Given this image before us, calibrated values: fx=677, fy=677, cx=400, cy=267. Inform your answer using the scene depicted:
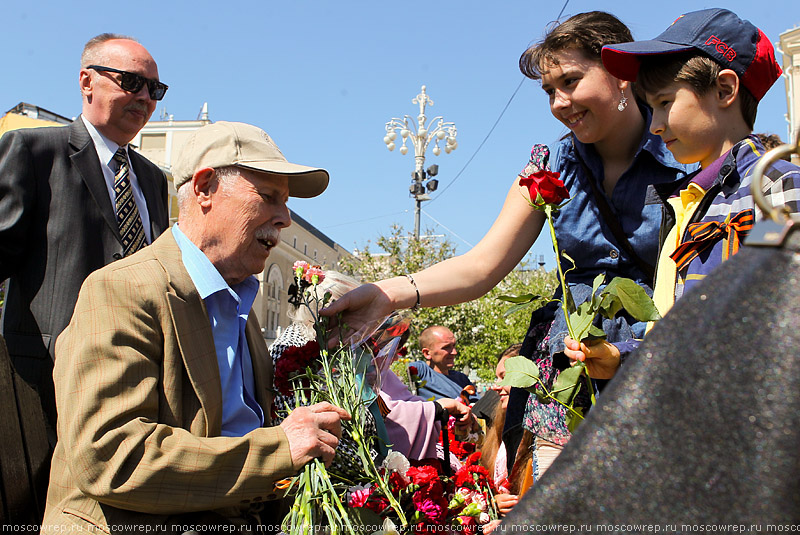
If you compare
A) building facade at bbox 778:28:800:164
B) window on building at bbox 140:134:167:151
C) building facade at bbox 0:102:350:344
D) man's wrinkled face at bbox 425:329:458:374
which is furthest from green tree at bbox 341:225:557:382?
window on building at bbox 140:134:167:151

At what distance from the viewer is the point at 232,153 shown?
2.38 m

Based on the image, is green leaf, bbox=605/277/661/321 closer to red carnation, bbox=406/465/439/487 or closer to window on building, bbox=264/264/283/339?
red carnation, bbox=406/465/439/487

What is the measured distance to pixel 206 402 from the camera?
2.06 meters

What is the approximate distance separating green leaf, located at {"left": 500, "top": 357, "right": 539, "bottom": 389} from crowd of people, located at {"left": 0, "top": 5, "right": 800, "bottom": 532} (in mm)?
138

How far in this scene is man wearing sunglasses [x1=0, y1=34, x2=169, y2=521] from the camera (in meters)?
2.86

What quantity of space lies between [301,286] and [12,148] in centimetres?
145

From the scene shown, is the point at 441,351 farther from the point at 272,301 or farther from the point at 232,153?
the point at 272,301

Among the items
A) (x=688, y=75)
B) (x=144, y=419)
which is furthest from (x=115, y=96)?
(x=688, y=75)

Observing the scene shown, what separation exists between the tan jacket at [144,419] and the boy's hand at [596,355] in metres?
0.87

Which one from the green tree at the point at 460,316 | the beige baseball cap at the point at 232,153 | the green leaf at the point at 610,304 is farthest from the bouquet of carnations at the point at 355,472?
the green tree at the point at 460,316

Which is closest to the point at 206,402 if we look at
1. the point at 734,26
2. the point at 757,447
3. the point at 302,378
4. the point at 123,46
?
the point at 302,378

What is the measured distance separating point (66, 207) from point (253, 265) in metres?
1.14

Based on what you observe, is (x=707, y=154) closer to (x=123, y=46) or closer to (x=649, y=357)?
(x=649, y=357)

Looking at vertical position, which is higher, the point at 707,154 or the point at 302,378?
the point at 707,154
